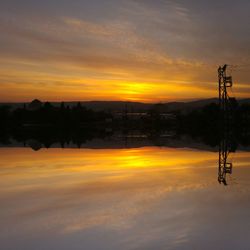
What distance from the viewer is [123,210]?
5941mm

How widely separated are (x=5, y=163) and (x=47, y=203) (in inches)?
266

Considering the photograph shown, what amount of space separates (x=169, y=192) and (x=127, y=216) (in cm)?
192

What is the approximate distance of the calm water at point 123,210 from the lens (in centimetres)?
452

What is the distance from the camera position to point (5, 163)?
12.9 metres

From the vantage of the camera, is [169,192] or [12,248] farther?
[169,192]

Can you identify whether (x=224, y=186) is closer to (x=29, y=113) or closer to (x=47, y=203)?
(x=47, y=203)

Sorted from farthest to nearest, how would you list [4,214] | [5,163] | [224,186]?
1. [5,163]
2. [224,186]
3. [4,214]

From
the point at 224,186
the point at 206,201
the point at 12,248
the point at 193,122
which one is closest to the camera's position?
the point at 12,248

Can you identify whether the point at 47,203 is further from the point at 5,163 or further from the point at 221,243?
the point at 5,163

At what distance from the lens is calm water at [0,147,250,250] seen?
4.52 m

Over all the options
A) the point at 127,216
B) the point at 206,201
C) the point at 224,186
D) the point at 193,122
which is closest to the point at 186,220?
the point at 127,216

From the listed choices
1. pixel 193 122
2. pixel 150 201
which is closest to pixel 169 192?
pixel 150 201

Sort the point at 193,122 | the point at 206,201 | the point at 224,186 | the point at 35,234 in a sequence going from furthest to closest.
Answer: the point at 193,122, the point at 224,186, the point at 206,201, the point at 35,234

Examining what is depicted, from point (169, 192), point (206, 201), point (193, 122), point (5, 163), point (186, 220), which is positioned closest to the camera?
point (186, 220)
